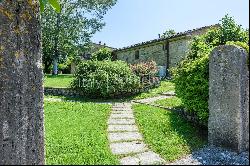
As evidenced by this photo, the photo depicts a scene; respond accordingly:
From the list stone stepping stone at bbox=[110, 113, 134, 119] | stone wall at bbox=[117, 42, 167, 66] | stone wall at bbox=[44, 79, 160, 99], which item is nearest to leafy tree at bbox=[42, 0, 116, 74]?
stone wall at bbox=[117, 42, 167, 66]

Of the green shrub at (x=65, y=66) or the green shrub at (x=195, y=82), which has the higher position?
the green shrub at (x=65, y=66)

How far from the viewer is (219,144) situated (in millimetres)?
6277

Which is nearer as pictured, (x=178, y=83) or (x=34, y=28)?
(x=34, y=28)

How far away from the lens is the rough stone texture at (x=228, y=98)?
5.94 m

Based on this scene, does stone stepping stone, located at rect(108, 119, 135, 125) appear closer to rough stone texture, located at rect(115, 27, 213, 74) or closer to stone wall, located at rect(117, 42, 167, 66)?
rough stone texture, located at rect(115, 27, 213, 74)

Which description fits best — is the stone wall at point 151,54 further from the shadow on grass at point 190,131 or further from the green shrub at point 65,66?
the shadow on grass at point 190,131

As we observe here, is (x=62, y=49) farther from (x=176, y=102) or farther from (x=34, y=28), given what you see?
(x=34, y=28)

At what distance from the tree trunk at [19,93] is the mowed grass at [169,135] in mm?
3098

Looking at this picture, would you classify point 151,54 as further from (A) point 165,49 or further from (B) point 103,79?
(B) point 103,79

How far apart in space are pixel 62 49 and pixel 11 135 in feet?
106

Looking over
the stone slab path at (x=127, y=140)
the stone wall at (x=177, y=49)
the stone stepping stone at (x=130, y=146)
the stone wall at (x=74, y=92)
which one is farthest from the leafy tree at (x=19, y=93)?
the stone wall at (x=177, y=49)

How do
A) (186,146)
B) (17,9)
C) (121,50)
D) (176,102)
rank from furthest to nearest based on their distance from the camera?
(121,50), (176,102), (186,146), (17,9)

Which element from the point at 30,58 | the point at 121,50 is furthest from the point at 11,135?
the point at 121,50

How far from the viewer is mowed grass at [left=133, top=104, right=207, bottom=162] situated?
5664 mm
